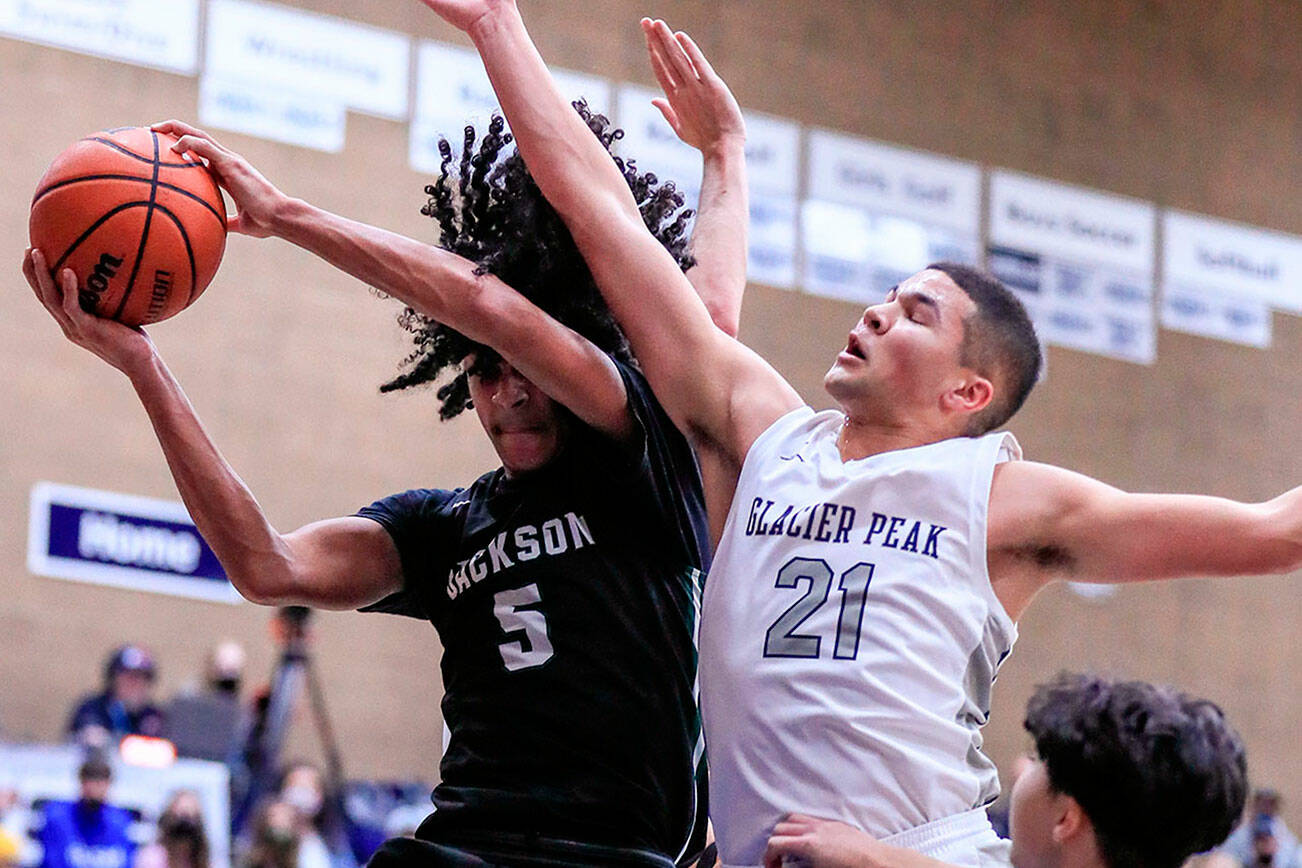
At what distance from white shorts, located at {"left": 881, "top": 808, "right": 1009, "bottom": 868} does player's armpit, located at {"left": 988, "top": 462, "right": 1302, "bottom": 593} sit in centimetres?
45

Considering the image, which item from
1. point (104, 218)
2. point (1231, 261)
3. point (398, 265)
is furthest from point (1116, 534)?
point (1231, 261)

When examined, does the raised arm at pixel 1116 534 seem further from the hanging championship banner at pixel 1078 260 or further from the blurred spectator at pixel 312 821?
the hanging championship banner at pixel 1078 260

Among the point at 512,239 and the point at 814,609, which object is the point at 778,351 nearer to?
the point at 512,239

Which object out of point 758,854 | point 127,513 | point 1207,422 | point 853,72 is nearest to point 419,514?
point 758,854

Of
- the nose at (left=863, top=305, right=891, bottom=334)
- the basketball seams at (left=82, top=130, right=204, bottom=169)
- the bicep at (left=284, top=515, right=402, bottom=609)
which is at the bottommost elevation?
the bicep at (left=284, top=515, right=402, bottom=609)

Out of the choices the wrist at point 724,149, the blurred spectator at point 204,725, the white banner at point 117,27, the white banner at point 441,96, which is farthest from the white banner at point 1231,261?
the wrist at point 724,149

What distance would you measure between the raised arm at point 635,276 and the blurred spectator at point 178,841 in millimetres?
7581

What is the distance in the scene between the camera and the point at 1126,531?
10.3 feet

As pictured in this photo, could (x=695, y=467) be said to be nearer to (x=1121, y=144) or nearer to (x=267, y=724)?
(x=267, y=724)

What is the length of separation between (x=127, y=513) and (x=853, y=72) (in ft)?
26.8

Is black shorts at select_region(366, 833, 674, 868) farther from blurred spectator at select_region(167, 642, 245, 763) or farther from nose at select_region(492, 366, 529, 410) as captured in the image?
blurred spectator at select_region(167, 642, 245, 763)

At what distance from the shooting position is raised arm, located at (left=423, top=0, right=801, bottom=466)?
364 centimetres

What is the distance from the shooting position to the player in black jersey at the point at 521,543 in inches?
141

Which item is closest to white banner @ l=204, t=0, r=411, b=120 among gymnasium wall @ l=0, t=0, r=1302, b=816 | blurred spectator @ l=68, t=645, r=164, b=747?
gymnasium wall @ l=0, t=0, r=1302, b=816
